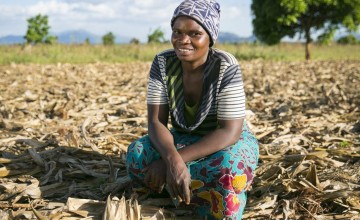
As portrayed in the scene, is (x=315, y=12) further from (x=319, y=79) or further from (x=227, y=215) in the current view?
(x=227, y=215)

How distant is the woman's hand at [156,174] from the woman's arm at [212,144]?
5.2 inches

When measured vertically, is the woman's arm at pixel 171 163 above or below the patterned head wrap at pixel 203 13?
below

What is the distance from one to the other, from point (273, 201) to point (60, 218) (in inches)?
45.7

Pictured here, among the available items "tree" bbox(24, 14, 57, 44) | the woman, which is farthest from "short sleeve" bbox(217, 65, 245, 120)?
"tree" bbox(24, 14, 57, 44)

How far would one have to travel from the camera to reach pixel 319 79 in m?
9.03

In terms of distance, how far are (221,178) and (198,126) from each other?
0.47m

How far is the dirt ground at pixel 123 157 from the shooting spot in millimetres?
2508

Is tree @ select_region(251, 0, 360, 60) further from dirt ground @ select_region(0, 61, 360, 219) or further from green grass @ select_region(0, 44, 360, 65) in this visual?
dirt ground @ select_region(0, 61, 360, 219)

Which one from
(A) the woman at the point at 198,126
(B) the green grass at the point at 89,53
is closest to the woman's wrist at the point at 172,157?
(A) the woman at the point at 198,126

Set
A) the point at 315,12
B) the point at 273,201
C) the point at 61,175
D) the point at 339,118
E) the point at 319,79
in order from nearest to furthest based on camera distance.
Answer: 1. the point at 273,201
2. the point at 61,175
3. the point at 339,118
4. the point at 319,79
5. the point at 315,12

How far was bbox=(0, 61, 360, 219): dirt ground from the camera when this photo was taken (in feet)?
8.23

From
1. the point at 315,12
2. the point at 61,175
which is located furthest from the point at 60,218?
the point at 315,12

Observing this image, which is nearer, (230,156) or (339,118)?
(230,156)

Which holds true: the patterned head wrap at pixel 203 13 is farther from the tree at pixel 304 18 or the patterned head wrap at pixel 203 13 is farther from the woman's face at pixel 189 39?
the tree at pixel 304 18
